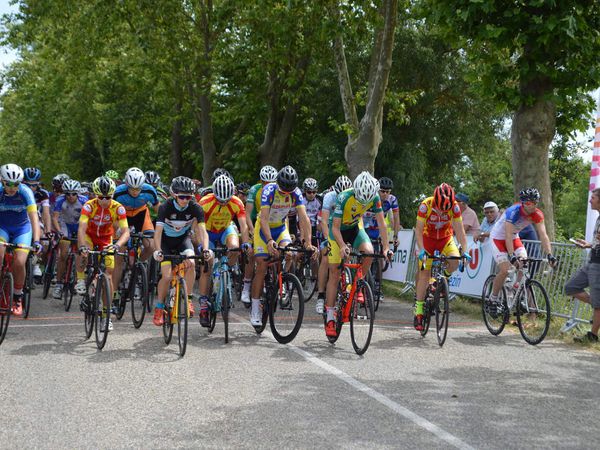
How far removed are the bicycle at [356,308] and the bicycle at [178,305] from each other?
1.73 m

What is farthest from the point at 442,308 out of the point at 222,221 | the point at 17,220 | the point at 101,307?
the point at 17,220

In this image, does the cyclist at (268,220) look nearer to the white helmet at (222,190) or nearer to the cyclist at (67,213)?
the white helmet at (222,190)

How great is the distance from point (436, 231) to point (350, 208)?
4.24 feet

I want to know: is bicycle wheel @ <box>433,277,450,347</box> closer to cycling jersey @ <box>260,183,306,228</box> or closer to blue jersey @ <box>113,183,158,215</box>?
cycling jersey @ <box>260,183,306,228</box>

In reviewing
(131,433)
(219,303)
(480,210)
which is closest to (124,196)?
(219,303)

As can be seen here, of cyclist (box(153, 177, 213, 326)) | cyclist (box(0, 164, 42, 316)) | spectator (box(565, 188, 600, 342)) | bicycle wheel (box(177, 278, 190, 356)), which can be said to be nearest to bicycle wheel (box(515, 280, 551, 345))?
spectator (box(565, 188, 600, 342))

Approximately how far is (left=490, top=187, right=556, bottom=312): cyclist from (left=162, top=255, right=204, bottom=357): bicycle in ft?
14.0

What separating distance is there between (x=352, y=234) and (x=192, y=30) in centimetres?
2027

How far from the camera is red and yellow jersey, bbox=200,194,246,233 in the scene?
10.2 meters

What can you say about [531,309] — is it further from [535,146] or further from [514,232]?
[535,146]

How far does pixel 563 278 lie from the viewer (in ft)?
38.2

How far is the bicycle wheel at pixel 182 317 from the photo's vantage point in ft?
27.2

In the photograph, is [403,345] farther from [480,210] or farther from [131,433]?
[480,210]

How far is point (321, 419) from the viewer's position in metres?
5.87
